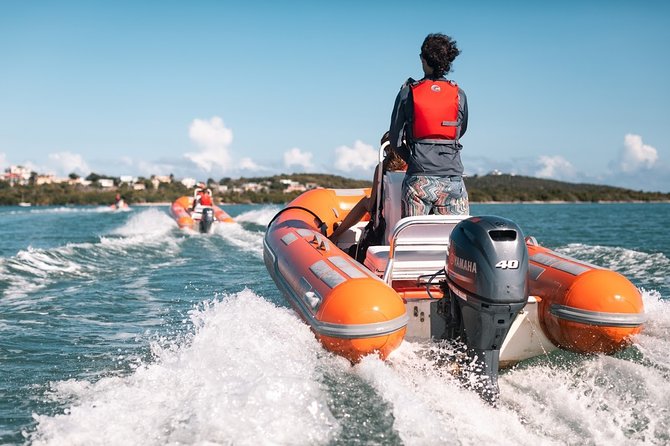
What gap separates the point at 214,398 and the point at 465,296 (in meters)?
1.44

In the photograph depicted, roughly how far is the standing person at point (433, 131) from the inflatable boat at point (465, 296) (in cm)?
23

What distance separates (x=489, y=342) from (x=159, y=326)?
325 centimetres

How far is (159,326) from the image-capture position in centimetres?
571

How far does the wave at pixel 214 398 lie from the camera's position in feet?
9.30

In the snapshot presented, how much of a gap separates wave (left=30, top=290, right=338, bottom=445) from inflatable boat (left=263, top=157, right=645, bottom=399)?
0.34 m

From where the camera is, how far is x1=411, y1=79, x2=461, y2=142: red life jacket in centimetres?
425

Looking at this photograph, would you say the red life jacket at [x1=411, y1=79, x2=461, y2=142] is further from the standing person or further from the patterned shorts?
the patterned shorts

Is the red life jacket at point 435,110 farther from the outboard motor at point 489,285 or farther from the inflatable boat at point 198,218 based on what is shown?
the inflatable boat at point 198,218

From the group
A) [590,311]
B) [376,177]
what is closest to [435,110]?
[376,177]

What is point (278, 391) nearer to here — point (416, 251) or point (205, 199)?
point (416, 251)

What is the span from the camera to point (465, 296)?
357 centimetres

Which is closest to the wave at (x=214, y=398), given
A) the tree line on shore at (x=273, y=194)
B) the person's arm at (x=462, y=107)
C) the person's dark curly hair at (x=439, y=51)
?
the person's arm at (x=462, y=107)

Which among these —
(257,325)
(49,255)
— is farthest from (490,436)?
(49,255)

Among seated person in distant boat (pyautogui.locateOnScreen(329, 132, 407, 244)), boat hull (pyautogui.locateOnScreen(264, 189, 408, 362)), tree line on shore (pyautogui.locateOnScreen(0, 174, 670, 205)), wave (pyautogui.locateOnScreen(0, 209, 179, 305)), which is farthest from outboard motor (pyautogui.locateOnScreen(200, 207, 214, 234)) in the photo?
tree line on shore (pyautogui.locateOnScreen(0, 174, 670, 205))
